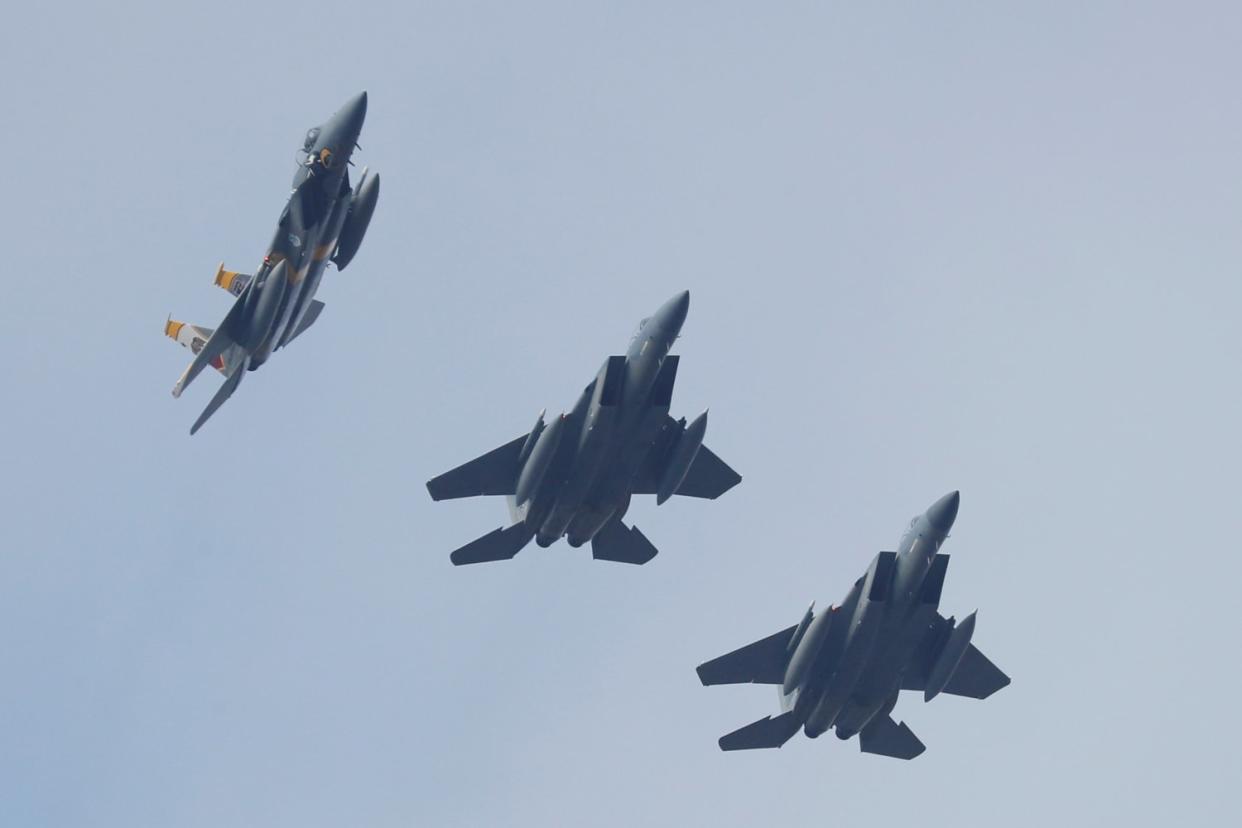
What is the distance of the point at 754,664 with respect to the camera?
5062 centimetres

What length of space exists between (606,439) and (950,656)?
431 inches

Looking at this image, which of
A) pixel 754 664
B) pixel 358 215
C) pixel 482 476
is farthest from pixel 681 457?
pixel 358 215

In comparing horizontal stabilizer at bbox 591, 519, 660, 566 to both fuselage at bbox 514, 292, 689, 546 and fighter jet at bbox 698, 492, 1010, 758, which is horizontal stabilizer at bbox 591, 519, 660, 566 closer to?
fuselage at bbox 514, 292, 689, 546

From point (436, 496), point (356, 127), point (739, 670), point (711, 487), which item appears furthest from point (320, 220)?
point (739, 670)

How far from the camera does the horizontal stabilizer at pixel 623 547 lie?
5184cm

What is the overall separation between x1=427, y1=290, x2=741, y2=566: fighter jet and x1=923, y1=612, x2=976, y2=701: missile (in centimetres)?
829

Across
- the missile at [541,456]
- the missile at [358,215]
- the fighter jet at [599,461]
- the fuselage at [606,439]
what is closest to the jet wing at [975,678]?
the fighter jet at [599,461]

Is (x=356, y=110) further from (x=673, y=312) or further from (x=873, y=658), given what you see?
(x=873, y=658)

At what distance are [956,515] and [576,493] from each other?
32.2 feet

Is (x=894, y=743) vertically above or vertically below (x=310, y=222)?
below

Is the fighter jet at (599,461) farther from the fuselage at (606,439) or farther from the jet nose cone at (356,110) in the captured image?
the jet nose cone at (356,110)

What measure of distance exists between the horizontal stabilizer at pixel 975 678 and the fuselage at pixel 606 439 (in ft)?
36.1

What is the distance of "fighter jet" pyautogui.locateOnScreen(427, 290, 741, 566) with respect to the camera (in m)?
45.7

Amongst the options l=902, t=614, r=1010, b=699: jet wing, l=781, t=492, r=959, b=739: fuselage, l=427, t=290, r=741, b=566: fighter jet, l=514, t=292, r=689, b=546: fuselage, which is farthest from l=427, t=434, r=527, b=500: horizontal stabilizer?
l=902, t=614, r=1010, b=699: jet wing
